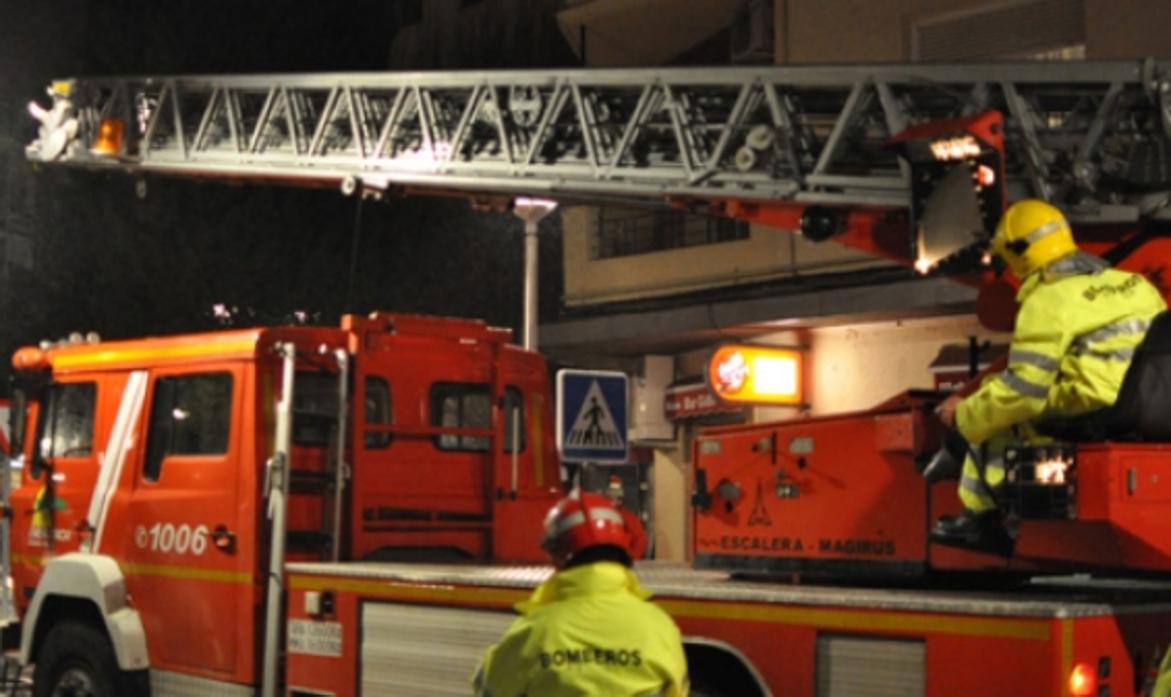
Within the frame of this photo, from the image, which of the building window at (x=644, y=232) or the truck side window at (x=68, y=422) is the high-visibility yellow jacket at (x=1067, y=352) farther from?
the building window at (x=644, y=232)

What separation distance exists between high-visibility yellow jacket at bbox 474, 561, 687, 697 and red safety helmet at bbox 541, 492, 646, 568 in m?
0.07

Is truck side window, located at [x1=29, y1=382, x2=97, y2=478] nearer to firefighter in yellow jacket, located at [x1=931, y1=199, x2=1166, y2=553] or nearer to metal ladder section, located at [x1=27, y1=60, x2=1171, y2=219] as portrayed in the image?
metal ladder section, located at [x1=27, y1=60, x2=1171, y2=219]

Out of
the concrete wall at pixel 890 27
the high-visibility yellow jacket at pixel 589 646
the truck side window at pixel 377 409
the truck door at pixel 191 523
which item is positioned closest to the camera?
the high-visibility yellow jacket at pixel 589 646

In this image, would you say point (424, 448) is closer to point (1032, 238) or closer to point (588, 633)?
point (1032, 238)

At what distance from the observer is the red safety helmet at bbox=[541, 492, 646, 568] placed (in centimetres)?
432

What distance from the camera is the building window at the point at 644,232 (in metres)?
19.0

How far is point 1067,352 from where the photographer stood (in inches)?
215

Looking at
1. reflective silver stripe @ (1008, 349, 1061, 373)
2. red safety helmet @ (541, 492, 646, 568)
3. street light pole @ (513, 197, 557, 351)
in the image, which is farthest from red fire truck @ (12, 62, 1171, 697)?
street light pole @ (513, 197, 557, 351)

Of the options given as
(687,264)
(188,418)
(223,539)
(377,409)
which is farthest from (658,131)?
(687,264)

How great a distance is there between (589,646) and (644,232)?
1567 cm

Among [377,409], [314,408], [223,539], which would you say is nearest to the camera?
[223,539]

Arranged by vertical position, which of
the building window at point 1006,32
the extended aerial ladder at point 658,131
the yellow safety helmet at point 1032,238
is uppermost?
the building window at point 1006,32

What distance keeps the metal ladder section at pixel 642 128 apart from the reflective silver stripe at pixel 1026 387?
57.9 inches

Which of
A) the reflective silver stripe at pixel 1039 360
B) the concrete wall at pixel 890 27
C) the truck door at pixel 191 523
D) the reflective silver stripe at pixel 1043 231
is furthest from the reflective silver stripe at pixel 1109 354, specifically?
the concrete wall at pixel 890 27
